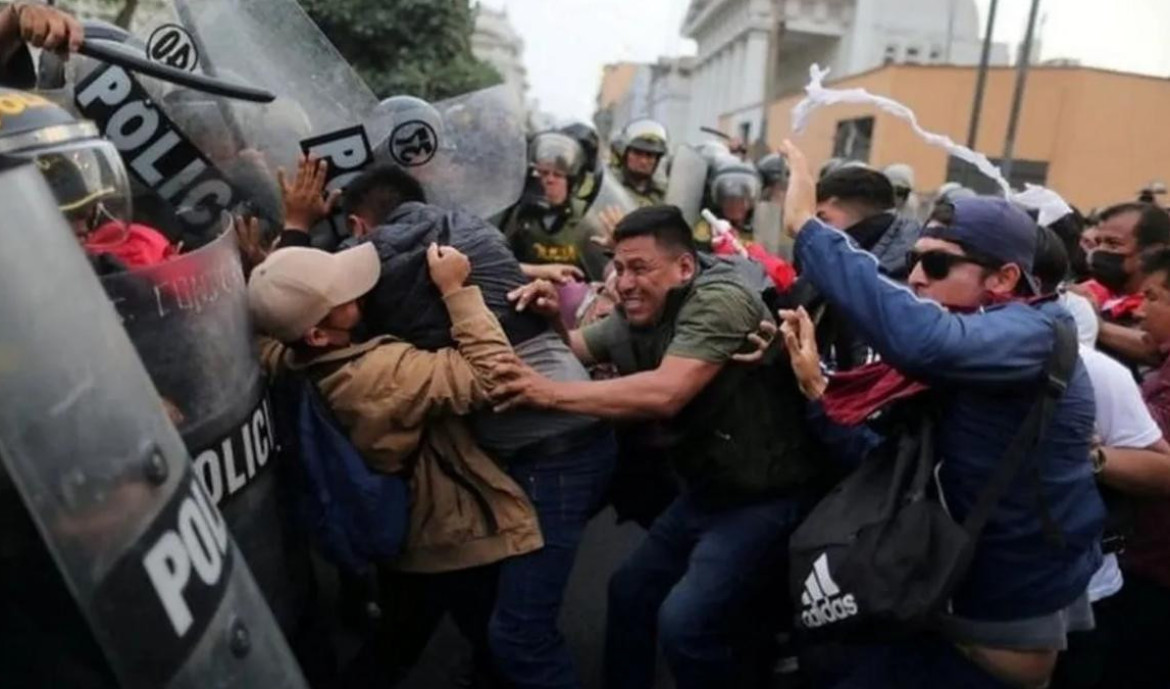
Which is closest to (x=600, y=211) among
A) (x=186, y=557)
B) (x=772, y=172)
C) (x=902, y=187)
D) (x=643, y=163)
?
(x=643, y=163)

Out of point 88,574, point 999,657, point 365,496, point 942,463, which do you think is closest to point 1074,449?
point 942,463

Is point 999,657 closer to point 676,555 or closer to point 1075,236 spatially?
point 676,555

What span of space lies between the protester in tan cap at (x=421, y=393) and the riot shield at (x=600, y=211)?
2429mm

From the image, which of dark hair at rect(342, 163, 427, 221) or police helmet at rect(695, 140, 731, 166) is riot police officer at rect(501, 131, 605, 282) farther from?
dark hair at rect(342, 163, 427, 221)

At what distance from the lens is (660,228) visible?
2.82m

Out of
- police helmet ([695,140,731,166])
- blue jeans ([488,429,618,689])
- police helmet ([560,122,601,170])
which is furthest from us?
police helmet ([695,140,731,166])

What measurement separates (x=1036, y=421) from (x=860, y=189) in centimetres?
160

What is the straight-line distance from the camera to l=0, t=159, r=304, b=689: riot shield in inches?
36.3

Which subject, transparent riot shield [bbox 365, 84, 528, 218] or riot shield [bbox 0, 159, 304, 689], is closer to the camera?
riot shield [bbox 0, 159, 304, 689]

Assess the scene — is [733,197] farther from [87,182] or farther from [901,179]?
[87,182]

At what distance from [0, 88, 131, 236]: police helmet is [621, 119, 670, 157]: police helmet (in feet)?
15.7

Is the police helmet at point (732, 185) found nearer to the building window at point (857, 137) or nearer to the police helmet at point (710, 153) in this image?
the police helmet at point (710, 153)

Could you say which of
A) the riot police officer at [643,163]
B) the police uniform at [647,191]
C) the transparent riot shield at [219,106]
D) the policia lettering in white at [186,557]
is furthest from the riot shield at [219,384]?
the riot police officer at [643,163]

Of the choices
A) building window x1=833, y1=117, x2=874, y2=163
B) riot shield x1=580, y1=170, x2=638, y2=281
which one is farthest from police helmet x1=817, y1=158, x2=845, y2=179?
building window x1=833, y1=117, x2=874, y2=163
